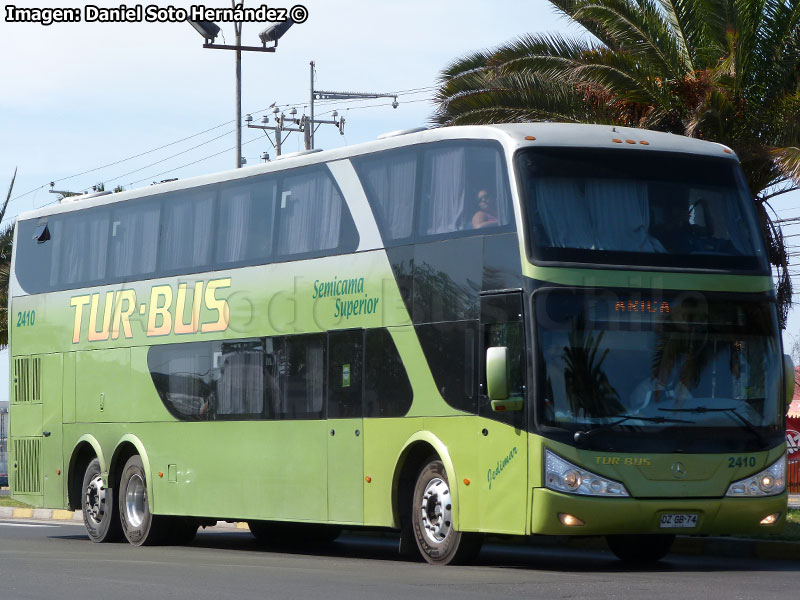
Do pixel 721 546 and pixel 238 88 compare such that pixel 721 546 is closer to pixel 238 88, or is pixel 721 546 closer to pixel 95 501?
pixel 95 501

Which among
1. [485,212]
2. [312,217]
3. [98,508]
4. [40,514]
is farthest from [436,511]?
[40,514]

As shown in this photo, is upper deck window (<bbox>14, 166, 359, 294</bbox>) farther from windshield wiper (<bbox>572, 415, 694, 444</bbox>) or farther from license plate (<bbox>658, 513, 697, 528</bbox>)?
license plate (<bbox>658, 513, 697, 528</bbox>)

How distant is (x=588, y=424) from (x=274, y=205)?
5.33 metres

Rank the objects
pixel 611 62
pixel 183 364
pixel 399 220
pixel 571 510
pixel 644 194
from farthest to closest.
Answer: pixel 611 62, pixel 183 364, pixel 399 220, pixel 644 194, pixel 571 510

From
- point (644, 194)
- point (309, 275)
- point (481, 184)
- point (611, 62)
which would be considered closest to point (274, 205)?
point (309, 275)

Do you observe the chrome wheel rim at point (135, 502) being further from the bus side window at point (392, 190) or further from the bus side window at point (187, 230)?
the bus side window at point (392, 190)

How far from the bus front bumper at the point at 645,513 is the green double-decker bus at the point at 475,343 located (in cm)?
2

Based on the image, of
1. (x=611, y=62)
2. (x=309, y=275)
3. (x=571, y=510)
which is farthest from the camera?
(x=611, y=62)

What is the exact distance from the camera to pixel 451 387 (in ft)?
50.3

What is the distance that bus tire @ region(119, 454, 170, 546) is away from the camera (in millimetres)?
20344

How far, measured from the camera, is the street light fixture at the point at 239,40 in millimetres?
30547

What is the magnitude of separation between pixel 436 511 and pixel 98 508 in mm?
7150

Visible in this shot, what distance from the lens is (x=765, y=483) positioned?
48.9ft

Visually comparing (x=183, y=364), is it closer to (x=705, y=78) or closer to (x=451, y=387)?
(x=451, y=387)
